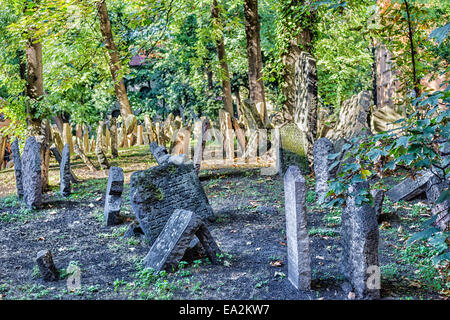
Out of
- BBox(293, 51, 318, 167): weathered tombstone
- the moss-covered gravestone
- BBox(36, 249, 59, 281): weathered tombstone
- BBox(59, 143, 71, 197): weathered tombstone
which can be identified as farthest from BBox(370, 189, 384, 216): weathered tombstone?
BBox(59, 143, 71, 197): weathered tombstone

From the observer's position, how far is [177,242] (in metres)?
4.74

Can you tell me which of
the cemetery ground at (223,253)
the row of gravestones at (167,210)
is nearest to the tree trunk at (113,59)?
the cemetery ground at (223,253)

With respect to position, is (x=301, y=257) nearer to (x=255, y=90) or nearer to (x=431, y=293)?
(x=431, y=293)

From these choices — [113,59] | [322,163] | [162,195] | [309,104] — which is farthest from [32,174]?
[113,59]

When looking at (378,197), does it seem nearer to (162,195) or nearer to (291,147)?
(162,195)

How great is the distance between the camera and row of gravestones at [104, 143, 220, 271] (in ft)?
15.7

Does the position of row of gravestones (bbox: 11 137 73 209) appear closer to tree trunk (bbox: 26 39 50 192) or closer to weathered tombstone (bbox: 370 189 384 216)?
tree trunk (bbox: 26 39 50 192)

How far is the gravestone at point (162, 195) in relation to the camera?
614 centimetres

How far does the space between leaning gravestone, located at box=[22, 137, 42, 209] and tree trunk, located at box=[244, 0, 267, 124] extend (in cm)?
711

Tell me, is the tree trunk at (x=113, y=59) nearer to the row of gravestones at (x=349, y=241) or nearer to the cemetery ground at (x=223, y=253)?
the cemetery ground at (x=223, y=253)

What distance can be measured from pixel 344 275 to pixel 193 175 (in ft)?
10.7

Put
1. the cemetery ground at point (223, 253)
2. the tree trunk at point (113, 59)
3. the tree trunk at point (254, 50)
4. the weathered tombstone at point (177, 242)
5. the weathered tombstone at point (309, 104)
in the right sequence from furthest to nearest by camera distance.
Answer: the tree trunk at point (113, 59), the tree trunk at point (254, 50), the weathered tombstone at point (309, 104), the weathered tombstone at point (177, 242), the cemetery ground at point (223, 253)

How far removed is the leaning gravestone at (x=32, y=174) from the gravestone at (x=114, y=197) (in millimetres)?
1950

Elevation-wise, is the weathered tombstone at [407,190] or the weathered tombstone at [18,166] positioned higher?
the weathered tombstone at [18,166]
